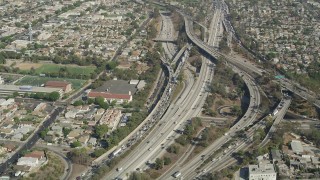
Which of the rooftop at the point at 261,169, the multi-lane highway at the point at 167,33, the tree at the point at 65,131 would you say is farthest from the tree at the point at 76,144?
the multi-lane highway at the point at 167,33

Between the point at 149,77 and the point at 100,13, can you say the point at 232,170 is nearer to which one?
the point at 149,77

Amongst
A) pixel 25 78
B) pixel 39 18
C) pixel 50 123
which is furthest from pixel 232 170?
pixel 39 18


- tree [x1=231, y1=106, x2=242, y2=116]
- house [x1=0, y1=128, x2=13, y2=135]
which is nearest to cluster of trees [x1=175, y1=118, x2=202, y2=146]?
tree [x1=231, y1=106, x2=242, y2=116]

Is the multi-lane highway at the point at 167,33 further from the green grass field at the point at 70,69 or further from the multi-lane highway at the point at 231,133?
the multi-lane highway at the point at 231,133

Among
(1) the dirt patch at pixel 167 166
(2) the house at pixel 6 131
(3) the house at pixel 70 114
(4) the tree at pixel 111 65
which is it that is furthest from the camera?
(4) the tree at pixel 111 65

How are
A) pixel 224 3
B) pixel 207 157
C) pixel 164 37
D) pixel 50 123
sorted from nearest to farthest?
1. pixel 207 157
2. pixel 50 123
3. pixel 164 37
4. pixel 224 3

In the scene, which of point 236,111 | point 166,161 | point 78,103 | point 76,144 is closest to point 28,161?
point 76,144
